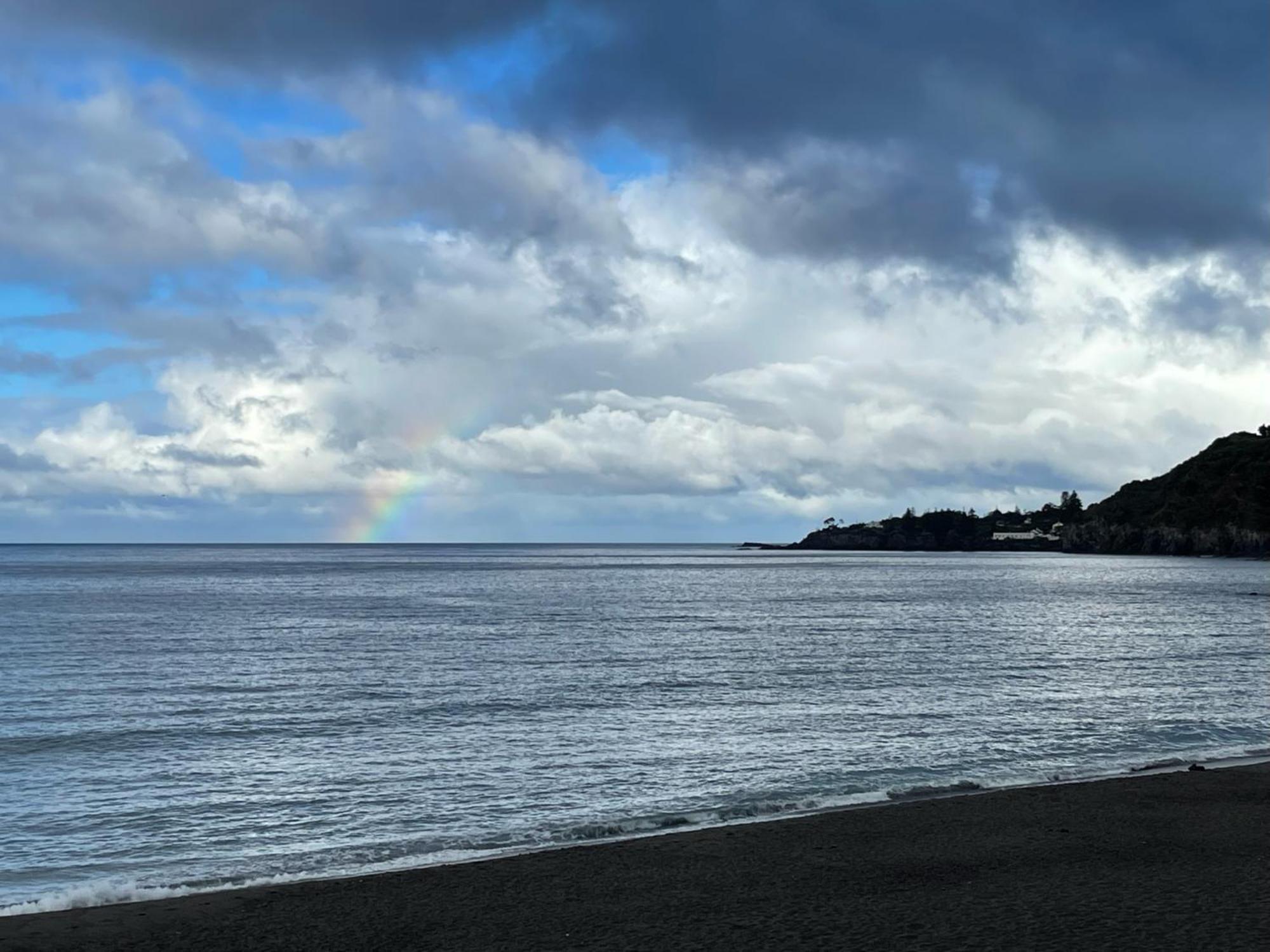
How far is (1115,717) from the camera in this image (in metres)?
31.0

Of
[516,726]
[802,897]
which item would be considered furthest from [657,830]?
[516,726]

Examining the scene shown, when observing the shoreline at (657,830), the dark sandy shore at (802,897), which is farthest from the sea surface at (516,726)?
the dark sandy shore at (802,897)

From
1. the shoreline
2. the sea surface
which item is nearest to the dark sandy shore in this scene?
the shoreline

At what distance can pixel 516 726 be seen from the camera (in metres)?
28.9

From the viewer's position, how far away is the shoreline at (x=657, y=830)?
13641 millimetres

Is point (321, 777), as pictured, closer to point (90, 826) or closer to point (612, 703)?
point (90, 826)

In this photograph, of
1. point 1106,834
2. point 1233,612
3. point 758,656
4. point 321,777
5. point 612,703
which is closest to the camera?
point 1106,834

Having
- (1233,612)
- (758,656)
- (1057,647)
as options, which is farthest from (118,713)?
(1233,612)

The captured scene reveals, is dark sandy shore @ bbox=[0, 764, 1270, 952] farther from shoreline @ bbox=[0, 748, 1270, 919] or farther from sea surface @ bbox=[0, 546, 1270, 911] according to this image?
sea surface @ bbox=[0, 546, 1270, 911]

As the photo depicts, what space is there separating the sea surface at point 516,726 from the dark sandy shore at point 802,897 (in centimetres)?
213

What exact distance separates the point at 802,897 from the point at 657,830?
5.16 m

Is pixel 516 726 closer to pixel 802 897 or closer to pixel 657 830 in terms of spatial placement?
pixel 657 830

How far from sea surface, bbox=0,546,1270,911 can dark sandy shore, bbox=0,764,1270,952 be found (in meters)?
2.13

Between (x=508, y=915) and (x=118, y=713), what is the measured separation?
24497 mm
